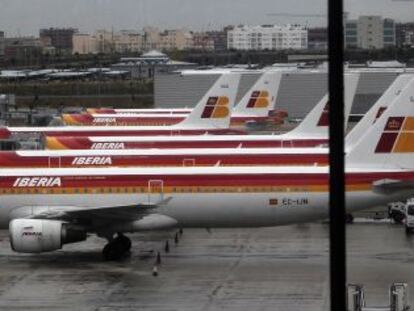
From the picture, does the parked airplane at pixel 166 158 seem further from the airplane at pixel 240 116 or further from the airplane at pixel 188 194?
the airplane at pixel 240 116

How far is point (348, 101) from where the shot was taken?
1954 inches

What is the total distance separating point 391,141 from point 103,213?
9.26 meters

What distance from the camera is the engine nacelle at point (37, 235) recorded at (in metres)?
28.3

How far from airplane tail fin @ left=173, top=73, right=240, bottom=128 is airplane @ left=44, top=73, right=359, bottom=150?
9139 mm

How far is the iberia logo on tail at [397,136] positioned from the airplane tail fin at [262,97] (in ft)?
126

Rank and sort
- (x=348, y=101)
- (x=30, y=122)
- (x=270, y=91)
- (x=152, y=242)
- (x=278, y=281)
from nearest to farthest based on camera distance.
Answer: (x=278, y=281) < (x=152, y=242) < (x=348, y=101) < (x=270, y=91) < (x=30, y=122)

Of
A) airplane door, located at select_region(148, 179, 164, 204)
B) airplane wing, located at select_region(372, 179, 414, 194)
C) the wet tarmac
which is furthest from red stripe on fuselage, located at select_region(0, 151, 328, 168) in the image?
airplane door, located at select_region(148, 179, 164, 204)

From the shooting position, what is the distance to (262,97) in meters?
71.7

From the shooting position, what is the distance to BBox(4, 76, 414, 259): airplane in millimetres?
29656

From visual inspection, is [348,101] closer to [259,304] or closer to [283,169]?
[283,169]

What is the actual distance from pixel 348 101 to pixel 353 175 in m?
20.4

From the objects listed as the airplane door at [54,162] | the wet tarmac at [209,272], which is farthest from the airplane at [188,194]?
the airplane door at [54,162]

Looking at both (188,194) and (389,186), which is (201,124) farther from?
(389,186)

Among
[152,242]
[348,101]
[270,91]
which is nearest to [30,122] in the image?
[270,91]
